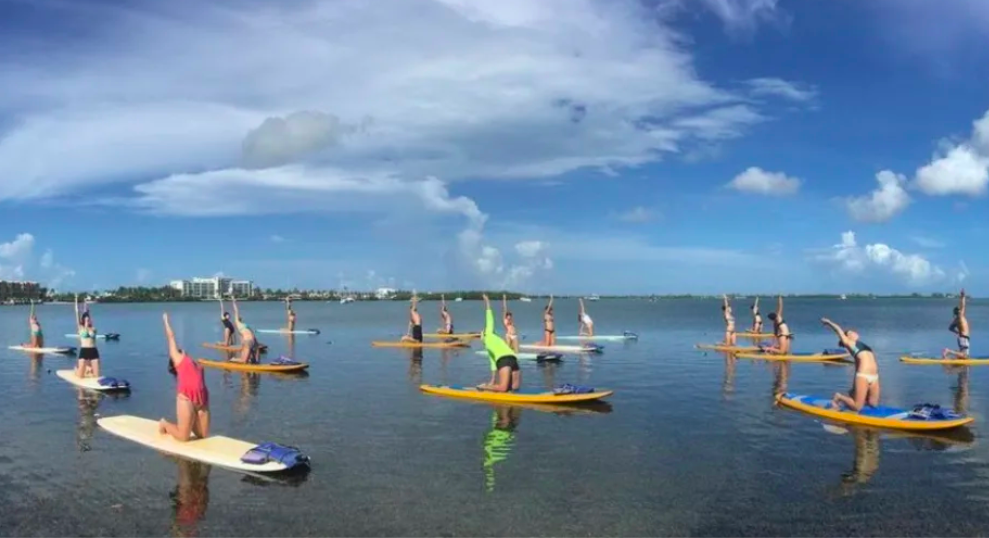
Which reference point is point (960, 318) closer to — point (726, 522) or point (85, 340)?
point (726, 522)

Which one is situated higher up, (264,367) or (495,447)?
(264,367)

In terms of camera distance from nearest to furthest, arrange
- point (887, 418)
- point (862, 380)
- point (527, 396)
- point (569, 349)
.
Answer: point (887, 418), point (862, 380), point (527, 396), point (569, 349)

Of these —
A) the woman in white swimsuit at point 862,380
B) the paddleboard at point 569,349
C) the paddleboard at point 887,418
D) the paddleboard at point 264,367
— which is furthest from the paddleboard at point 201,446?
the paddleboard at point 569,349

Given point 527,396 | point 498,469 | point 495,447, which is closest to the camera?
point 498,469

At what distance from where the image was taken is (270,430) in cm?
2167

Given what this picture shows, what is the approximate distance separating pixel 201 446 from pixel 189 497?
2.69m

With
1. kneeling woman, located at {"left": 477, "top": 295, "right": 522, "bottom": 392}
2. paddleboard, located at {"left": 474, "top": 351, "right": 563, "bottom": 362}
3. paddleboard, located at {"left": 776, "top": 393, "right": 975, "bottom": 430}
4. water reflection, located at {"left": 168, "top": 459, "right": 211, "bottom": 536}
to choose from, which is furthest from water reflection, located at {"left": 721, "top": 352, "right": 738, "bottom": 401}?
water reflection, located at {"left": 168, "top": 459, "right": 211, "bottom": 536}

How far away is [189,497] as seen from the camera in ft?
48.9

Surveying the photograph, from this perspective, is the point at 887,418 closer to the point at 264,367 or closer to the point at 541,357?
the point at 541,357

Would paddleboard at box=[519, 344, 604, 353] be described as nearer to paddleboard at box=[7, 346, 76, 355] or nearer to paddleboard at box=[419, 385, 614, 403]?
paddleboard at box=[419, 385, 614, 403]

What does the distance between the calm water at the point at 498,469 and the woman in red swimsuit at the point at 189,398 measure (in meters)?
0.88

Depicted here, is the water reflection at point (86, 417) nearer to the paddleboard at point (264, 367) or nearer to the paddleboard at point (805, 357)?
the paddleboard at point (264, 367)

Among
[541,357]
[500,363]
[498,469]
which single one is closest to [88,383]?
[500,363]

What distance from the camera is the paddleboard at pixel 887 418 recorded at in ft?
67.5
